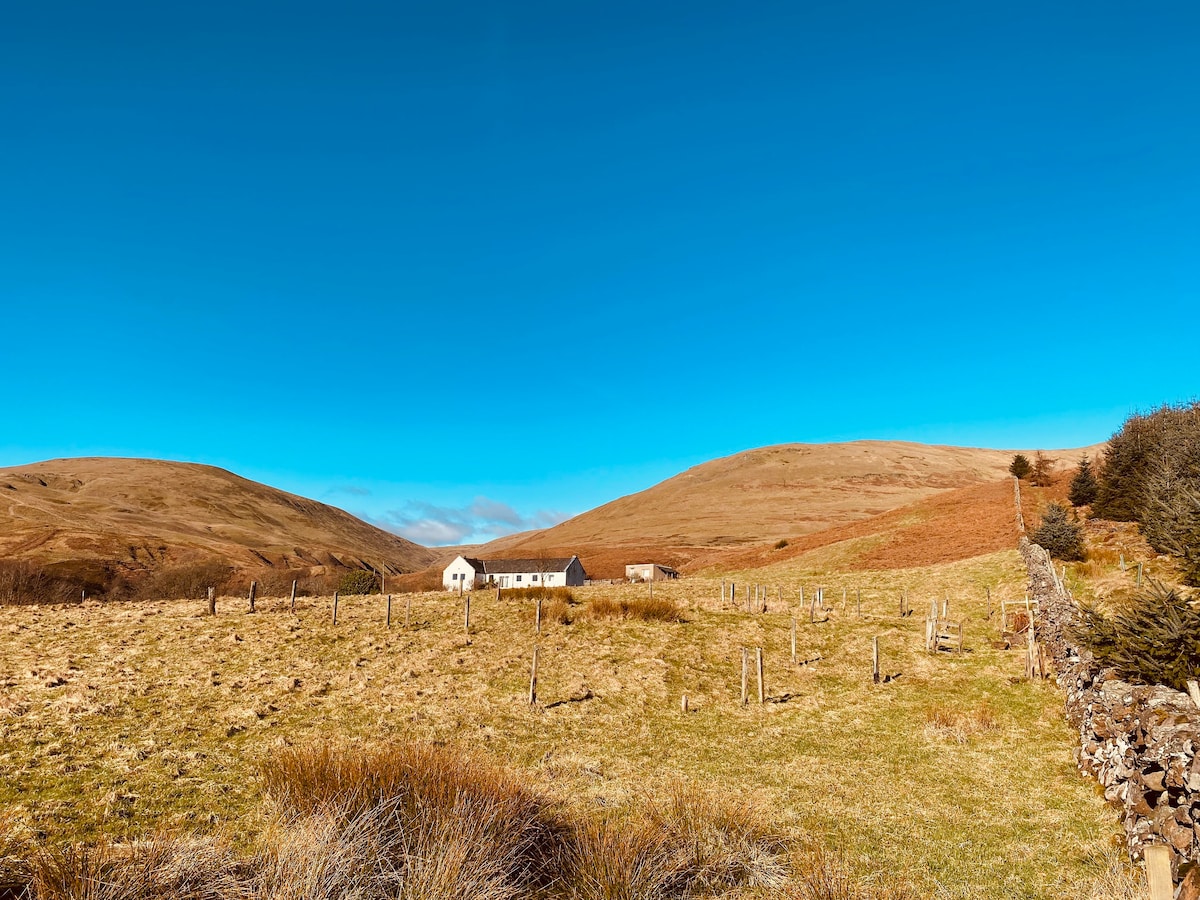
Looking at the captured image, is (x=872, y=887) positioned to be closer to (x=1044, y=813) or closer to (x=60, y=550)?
(x=1044, y=813)

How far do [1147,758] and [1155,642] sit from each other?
4496 millimetres

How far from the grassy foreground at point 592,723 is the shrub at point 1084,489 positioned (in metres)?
36.4

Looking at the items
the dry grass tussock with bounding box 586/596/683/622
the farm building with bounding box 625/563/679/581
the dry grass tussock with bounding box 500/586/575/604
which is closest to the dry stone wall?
the dry grass tussock with bounding box 586/596/683/622

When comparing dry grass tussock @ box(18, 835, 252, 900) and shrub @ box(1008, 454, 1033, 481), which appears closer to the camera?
dry grass tussock @ box(18, 835, 252, 900)

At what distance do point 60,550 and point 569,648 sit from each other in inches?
5654

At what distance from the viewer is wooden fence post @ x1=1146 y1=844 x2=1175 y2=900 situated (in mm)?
6082

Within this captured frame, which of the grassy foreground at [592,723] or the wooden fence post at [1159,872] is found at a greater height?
the wooden fence post at [1159,872]

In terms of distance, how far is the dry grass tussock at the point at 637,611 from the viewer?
3784 cm

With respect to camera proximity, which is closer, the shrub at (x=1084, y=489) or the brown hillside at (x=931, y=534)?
the brown hillside at (x=931, y=534)

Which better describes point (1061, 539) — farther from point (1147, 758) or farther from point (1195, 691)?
point (1147, 758)

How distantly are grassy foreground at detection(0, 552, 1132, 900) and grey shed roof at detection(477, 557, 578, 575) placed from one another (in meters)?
50.5

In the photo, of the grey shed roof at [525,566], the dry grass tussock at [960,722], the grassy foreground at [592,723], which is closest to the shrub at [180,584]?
the grey shed roof at [525,566]

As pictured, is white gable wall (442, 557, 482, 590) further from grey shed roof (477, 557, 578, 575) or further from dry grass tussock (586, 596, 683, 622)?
dry grass tussock (586, 596, 683, 622)

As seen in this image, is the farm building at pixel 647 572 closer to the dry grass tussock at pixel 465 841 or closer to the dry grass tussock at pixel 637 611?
the dry grass tussock at pixel 637 611
